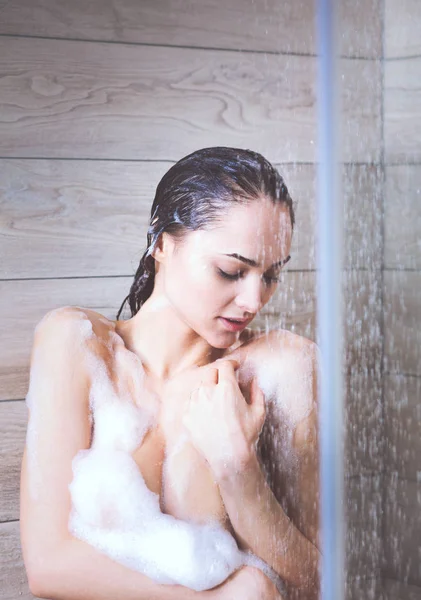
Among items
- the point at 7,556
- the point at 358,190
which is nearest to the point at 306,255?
the point at 358,190

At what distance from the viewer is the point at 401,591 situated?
109 cm

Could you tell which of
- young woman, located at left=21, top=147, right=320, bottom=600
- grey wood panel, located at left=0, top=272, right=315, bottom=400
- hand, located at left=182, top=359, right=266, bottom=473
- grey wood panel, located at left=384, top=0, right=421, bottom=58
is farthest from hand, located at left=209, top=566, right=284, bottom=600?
grey wood panel, located at left=384, top=0, right=421, bottom=58

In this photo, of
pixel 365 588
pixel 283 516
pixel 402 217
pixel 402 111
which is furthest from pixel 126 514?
pixel 402 111

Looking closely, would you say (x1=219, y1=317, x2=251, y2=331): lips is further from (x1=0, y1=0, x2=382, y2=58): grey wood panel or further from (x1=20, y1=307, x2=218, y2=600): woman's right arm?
(x1=0, y1=0, x2=382, y2=58): grey wood panel

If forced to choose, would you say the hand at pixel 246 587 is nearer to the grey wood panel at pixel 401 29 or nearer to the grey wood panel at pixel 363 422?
the grey wood panel at pixel 363 422

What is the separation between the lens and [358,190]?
3.49ft

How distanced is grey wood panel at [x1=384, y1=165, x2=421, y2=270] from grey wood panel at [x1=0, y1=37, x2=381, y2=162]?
0.14m

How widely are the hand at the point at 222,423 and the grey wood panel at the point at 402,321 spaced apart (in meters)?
0.27

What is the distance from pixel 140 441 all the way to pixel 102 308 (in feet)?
0.57

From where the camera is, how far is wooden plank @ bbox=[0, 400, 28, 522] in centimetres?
90

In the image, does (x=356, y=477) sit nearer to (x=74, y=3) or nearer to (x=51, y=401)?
(x=51, y=401)

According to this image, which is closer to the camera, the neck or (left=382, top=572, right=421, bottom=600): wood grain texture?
the neck

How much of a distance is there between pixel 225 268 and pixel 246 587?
15.3 inches

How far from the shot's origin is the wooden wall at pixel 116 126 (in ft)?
2.97
